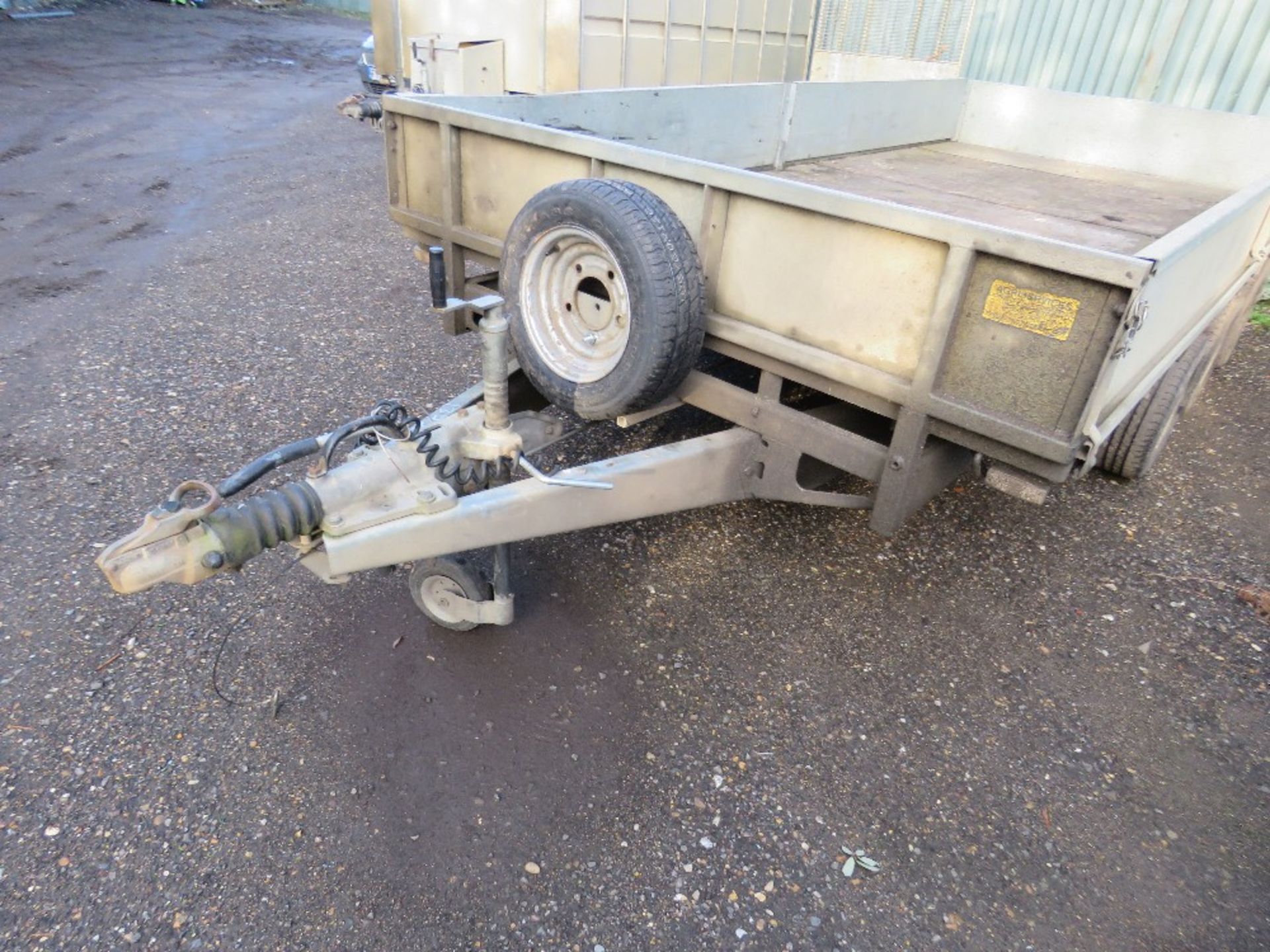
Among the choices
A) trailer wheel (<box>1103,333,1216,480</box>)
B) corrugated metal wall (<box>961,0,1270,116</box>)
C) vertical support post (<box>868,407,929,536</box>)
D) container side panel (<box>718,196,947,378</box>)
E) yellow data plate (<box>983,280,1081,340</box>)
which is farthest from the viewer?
corrugated metal wall (<box>961,0,1270,116</box>)

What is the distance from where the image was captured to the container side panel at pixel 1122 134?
5707 millimetres

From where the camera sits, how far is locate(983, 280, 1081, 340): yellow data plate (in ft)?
7.14

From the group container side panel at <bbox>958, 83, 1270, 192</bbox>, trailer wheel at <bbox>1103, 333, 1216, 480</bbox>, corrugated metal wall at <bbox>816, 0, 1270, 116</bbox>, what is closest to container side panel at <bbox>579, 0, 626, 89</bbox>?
corrugated metal wall at <bbox>816, 0, 1270, 116</bbox>

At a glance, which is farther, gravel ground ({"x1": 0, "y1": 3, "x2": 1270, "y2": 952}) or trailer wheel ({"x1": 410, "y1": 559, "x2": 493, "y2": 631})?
trailer wheel ({"x1": 410, "y1": 559, "x2": 493, "y2": 631})

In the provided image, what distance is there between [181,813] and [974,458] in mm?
2558

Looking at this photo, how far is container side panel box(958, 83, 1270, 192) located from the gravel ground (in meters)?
2.31

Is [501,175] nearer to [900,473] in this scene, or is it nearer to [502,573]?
[502,573]

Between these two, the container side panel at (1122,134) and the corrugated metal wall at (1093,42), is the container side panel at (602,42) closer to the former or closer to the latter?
the corrugated metal wall at (1093,42)

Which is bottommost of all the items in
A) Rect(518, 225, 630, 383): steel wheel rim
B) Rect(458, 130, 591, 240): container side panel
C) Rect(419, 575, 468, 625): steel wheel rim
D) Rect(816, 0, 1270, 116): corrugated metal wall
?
Rect(419, 575, 468, 625): steel wheel rim

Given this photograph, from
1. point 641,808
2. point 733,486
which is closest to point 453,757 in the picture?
point 641,808

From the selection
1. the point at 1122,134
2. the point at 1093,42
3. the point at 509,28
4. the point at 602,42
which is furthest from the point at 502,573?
the point at 1093,42

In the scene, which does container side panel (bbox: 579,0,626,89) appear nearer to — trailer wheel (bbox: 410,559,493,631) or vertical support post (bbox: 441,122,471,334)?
vertical support post (bbox: 441,122,471,334)

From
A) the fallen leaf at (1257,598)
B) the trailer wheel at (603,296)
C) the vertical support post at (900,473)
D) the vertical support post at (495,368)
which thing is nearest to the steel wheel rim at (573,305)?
the trailer wheel at (603,296)

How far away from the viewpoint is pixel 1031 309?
7.32ft
